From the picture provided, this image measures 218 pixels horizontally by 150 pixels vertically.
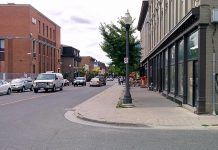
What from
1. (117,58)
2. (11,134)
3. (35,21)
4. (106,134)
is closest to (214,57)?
(106,134)

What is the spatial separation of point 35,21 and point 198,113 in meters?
65.8

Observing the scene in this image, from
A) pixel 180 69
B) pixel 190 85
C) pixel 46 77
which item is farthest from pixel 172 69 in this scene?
pixel 46 77

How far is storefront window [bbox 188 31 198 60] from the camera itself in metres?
17.4

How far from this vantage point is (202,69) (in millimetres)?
16312

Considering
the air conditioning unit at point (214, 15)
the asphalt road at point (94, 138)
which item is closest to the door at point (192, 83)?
the air conditioning unit at point (214, 15)

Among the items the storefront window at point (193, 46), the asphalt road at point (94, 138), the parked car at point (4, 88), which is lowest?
the asphalt road at point (94, 138)

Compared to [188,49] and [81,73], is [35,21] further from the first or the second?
[188,49]

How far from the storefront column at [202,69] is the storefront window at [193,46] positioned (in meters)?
1.08

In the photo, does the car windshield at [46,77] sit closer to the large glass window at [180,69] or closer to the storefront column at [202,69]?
the large glass window at [180,69]

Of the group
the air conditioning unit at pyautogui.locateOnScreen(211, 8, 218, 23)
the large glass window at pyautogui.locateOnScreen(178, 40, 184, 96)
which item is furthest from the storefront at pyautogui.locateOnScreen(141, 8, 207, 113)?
the air conditioning unit at pyautogui.locateOnScreen(211, 8, 218, 23)

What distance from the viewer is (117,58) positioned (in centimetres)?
2895

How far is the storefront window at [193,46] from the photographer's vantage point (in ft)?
57.1

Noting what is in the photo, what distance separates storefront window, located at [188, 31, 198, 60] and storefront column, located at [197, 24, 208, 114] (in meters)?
1.08

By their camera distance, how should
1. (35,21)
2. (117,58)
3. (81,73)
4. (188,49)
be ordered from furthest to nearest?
(81,73), (35,21), (117,58), (188,49)
